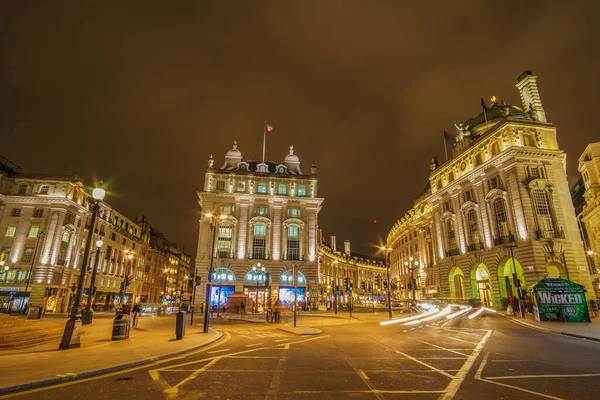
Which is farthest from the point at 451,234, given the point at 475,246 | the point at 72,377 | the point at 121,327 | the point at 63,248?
the point at 63,248

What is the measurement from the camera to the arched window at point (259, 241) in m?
54.3

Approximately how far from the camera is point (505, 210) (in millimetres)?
41781

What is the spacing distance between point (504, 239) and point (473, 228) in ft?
20.6

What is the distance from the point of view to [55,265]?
156 feet

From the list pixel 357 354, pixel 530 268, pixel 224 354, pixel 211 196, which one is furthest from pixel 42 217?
pixel 530 268

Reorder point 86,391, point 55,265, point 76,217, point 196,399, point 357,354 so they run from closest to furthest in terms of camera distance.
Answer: point 196,399
point 86,391
point 357,354
point 55,265
point 76,217

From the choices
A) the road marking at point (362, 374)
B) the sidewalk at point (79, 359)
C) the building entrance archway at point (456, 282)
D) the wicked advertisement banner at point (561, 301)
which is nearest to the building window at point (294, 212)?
the building entrance archway at point (456, 282)

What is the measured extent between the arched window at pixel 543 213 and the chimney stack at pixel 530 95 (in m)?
11.8

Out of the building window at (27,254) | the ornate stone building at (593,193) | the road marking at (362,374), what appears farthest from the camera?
the ornate stone building at (593,193)

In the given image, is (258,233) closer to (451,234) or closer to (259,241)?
(259,241)

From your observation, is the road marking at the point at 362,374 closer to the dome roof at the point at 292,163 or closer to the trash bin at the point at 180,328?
the trash bin at the point at 180,328

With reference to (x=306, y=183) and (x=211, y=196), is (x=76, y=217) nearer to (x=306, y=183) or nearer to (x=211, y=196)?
(x=211, y=196)

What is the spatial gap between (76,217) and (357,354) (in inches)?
2231

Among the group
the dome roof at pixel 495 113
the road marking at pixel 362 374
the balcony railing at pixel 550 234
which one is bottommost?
the road marking at pixel 362 374
